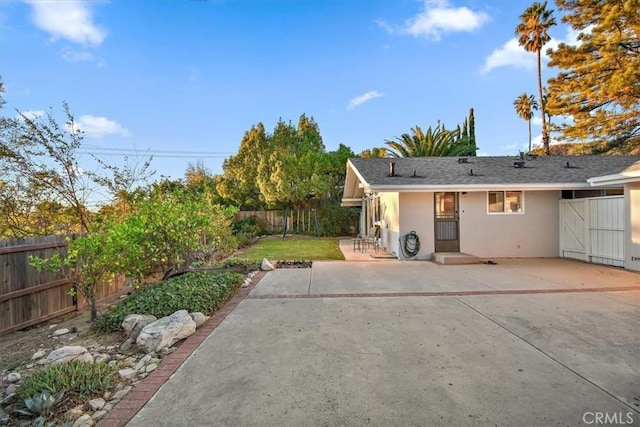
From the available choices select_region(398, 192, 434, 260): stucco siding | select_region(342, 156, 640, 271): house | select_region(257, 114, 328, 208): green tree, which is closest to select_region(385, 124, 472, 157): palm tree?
select_region(257, 114, 328, 208): green tree

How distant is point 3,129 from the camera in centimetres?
643

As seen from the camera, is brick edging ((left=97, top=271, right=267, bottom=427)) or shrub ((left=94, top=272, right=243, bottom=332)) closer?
brick edging ((left=97, top=271, right=267, bottom=427))

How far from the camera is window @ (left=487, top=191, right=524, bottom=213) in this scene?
36.6 ft

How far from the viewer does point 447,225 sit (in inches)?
436

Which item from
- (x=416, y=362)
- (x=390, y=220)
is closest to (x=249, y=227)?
(x=390, y=220)

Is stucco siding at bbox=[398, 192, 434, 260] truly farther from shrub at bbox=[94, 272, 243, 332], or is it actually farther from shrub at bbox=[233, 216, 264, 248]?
shrub at bbox=[233, 216, 264, 248]

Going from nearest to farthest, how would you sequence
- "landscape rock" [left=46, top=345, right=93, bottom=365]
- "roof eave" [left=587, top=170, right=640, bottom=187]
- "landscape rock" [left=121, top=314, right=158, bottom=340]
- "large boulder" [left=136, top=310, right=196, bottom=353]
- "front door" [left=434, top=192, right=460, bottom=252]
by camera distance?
"landscape rock" [left=46, top=345, right=93, bottom=365], "large boulder" [left=136, top=310, right=196, bottom=353], "landscape rock" [left=121, top=314, right=158, bottom=340], "roof eave" [left=587, top=170, right=640, bottom=187], "front door" [left=434, top=192, right=460, bottom=252]

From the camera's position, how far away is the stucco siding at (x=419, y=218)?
35.5 feet

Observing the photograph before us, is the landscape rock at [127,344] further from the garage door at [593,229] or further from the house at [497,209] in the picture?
the garage door at [593,229]

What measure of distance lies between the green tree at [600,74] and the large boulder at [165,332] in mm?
18810

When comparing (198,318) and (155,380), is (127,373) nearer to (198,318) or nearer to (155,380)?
(155,380)

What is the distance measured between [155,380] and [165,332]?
3.23 feet

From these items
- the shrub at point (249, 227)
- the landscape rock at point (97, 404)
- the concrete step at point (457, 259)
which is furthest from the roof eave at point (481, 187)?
the shrub at point (249, 227)

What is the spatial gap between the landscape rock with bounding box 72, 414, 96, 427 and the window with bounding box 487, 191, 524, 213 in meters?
11.4
